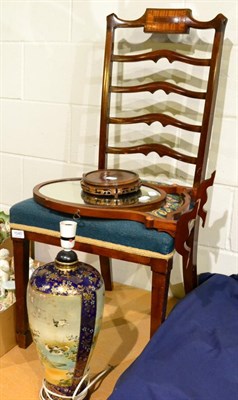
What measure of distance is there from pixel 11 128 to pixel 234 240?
3.45ft

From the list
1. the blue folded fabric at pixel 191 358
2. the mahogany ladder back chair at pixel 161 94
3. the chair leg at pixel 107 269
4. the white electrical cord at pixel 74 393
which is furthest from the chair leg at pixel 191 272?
the white electrical cord at pixel 74 393

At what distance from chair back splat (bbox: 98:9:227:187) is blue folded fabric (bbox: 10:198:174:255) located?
1.33ft

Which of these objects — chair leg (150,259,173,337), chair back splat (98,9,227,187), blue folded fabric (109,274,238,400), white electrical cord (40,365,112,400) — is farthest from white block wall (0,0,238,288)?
white electrical cord (40,365,112,400)

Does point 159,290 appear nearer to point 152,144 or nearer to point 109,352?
point 109,352

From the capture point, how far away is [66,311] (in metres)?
1.10

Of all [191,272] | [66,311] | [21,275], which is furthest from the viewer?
[191,272]

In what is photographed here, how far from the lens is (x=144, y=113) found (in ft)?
5.80

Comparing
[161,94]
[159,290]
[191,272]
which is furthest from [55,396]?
[161,94]

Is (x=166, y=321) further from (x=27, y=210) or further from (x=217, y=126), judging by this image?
(x=217, y=126)

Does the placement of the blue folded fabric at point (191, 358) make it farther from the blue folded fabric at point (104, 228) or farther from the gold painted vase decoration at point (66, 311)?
the blue folded fabric at point (104, 228)

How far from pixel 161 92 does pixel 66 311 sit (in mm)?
933

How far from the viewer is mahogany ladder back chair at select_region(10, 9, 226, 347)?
1.24 meters

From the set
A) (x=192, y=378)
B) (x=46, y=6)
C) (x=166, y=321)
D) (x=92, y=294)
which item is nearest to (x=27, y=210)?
(x=92, y=294)

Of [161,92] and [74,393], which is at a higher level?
[161,92]
